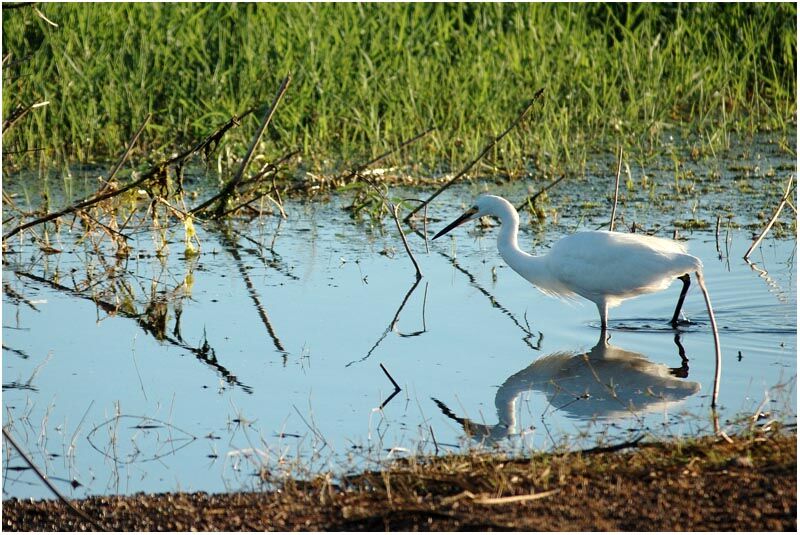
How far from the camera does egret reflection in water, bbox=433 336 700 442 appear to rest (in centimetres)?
493

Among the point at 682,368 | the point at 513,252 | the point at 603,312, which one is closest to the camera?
the point at 682,368

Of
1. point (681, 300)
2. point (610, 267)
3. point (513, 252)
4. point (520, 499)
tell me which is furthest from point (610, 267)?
point (520, 499)

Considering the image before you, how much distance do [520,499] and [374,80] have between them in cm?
758

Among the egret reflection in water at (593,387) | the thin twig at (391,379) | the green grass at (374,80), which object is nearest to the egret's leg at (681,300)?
the egret reflection in water at (593,387)

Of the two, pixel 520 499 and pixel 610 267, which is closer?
pixel 520 499

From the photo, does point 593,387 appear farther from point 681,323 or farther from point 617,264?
point 681,323

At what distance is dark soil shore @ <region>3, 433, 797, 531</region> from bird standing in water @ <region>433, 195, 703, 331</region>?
2137mm

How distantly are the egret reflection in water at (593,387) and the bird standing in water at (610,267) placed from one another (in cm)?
33

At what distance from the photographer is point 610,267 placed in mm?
6238

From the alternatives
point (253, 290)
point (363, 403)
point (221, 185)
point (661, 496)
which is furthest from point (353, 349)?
point (221, 185)

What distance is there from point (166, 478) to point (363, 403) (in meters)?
1.09

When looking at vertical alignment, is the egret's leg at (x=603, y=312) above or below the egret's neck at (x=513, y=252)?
below

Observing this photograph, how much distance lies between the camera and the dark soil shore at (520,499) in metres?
3.47

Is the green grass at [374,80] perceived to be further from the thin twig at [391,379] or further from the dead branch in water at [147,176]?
the thin twig at [391,379]
